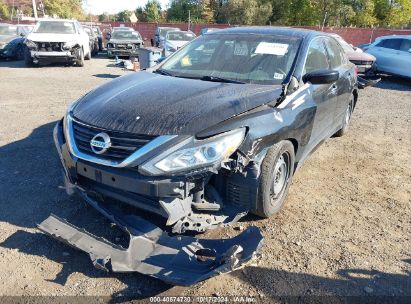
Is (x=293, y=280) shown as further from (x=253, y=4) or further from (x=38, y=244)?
(x=253, y=4)

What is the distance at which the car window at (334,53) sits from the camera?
4.88 meters

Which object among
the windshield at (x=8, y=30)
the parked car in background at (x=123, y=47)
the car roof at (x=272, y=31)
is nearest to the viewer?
the car roof at (x=272, y=31)

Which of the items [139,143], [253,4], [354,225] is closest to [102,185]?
[139,143]

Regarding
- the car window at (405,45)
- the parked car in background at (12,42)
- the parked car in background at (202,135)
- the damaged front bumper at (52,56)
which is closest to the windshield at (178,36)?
the damaged front bumper at (52,56)

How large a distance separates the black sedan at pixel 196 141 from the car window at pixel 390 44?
35.8 ft

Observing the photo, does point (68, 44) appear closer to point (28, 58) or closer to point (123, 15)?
point (28, 58)

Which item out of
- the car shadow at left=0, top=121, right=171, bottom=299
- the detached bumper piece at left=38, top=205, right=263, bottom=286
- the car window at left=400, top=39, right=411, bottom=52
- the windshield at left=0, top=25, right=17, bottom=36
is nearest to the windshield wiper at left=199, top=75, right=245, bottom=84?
the detached bumper piece at left=38, top=205, right=263, bottom=286

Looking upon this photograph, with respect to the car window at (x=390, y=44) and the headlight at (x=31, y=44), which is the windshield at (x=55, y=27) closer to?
the headlight at (x=31, y=44)

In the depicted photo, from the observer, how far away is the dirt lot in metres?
2.68

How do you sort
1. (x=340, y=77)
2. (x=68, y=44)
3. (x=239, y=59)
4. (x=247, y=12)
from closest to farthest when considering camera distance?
(x=239, y=59), (x=340, y=77), (x=68, y=44), (x=247, y=12)

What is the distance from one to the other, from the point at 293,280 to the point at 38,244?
2.06 m

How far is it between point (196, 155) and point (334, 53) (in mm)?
3403

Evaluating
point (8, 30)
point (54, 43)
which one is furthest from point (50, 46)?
point (8, 30)

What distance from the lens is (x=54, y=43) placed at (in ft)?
43.4
